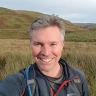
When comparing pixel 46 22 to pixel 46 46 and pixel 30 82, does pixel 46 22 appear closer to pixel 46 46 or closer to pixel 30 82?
pixel 46 46

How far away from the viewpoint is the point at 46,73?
7.89 ft

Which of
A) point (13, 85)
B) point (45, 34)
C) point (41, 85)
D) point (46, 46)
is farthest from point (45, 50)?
point (13, 85)

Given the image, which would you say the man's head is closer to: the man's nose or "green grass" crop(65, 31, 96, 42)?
the man's nose

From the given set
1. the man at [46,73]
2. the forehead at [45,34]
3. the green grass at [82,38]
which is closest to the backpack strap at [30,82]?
the man at [46,73]

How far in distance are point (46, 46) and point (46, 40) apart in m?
0.06

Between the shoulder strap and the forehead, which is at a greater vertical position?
the forehead

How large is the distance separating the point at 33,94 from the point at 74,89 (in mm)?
377

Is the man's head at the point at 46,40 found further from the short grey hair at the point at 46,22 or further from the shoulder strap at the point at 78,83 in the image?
the shoulder strap at the point at 78,83

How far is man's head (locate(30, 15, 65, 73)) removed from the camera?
232 cm

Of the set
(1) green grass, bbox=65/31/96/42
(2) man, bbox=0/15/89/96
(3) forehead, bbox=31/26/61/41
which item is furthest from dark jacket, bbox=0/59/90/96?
(1) green grass, bbox=65/31/96/42

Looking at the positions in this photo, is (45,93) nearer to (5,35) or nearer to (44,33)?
(44,33)

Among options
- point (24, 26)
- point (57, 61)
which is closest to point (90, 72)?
point (57, 61)

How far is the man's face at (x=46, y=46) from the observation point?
2.32 metres

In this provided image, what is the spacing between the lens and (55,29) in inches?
94.1
